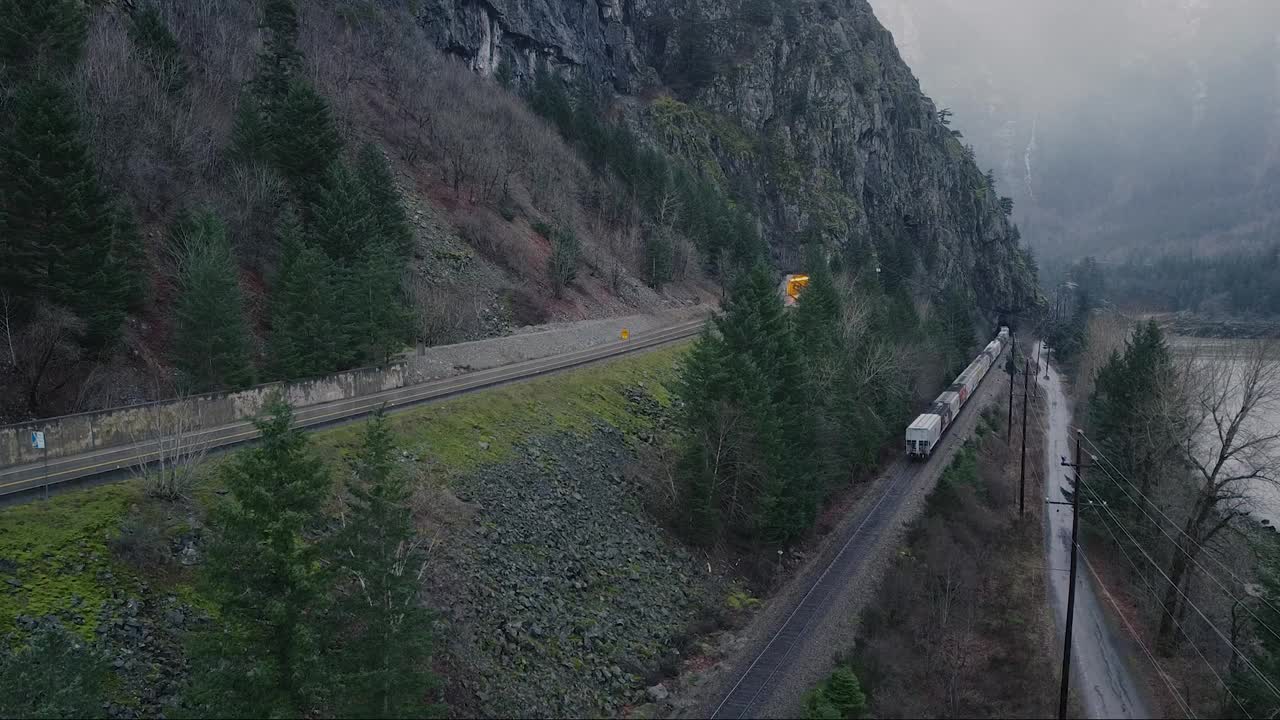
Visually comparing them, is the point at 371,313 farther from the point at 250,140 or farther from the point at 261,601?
the point at 261,601

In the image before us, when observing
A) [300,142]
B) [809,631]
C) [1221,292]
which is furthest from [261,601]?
[1221,292]

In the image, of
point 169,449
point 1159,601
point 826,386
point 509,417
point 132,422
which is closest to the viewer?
point 169,449

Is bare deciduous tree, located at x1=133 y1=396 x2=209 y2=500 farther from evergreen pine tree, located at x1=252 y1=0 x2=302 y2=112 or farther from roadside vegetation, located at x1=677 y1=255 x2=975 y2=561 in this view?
evergreen pine tree, located at x1=252 y1=0 x2=302 y2=112

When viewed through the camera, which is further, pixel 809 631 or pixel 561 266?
pixel 561 266

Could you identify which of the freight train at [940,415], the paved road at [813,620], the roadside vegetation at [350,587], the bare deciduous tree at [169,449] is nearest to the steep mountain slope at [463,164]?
the bare deciduous tree at [169,449]

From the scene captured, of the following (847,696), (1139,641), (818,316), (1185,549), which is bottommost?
(1139,641)

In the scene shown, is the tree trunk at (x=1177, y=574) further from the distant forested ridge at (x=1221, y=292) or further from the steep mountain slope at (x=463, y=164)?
the distant forested ridge at (x=1221, y=292)
